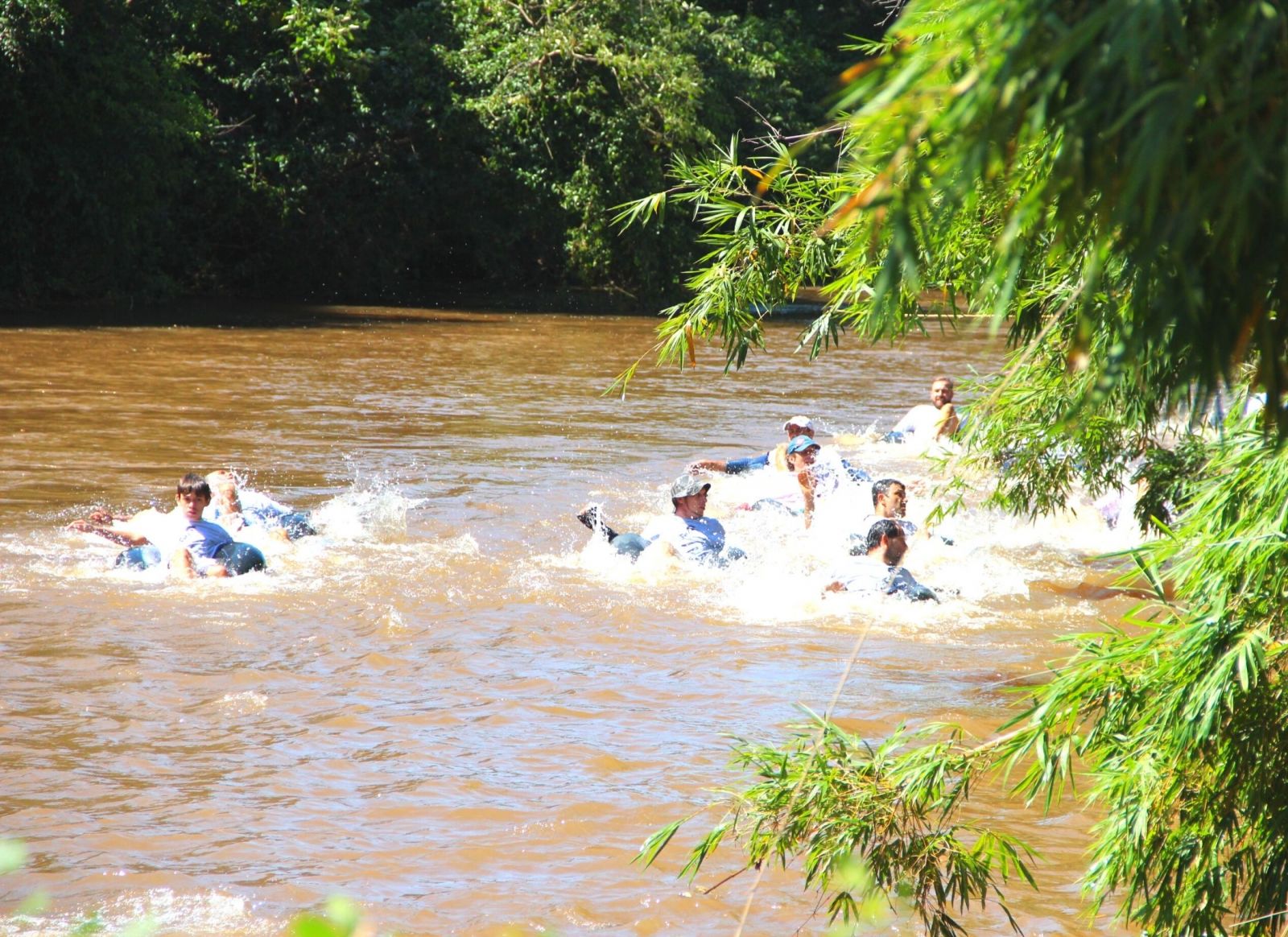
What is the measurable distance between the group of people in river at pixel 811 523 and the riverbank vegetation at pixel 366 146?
18909mm

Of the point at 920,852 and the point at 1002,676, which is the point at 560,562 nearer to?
the point at 1002,676

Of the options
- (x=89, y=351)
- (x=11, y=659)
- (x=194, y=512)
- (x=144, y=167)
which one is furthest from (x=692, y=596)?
(x=144, y=167)

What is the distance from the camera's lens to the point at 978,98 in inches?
82.0

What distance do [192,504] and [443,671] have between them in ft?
9.94

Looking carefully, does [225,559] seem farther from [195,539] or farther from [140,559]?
[140,559]

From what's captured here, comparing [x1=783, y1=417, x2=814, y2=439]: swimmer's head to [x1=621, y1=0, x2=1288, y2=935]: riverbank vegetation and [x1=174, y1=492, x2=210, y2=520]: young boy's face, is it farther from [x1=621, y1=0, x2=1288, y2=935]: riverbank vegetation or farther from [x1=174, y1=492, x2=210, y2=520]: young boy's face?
[x1=621, y1=0, x2=1288, y2=935]: riverbank vegetation

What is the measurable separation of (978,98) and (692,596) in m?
8.86

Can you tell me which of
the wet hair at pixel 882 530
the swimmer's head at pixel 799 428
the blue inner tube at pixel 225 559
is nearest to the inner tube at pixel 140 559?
the blue inner tube at pixel 225 559

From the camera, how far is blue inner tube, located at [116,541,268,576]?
10812 mm

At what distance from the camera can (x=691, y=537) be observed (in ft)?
37.5

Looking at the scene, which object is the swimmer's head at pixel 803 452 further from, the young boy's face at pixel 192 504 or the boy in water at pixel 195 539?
the young boy's face at pixel 192 504

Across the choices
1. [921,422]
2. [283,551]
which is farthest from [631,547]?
[921,422]

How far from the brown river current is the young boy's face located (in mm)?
544

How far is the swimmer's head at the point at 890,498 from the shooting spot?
36.0 ft
